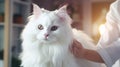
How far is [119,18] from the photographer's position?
78 centimetres

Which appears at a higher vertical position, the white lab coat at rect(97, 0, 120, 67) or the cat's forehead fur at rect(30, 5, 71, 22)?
the cat's forehead fur at rect(30, 5, 71, 22)

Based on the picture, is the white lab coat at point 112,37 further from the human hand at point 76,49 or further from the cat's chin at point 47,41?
the cat's chin at point 47,41

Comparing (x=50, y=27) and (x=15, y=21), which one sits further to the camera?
(x=15, y=21)

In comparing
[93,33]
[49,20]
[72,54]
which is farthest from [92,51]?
[93,33]

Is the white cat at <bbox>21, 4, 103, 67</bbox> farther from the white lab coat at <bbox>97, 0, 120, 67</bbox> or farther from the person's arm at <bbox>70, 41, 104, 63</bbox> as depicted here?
the white lab coat at <bbox>97, 0, 120, 67</bbox>

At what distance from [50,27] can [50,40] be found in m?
0.04

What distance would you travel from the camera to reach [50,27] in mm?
706

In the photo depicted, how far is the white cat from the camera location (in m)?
0.71

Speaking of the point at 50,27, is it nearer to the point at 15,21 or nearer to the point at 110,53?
the point at 110,53

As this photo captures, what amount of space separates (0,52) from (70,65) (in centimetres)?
153

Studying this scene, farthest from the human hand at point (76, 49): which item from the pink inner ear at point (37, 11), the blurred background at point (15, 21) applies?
the blurred background at point (15, 21)

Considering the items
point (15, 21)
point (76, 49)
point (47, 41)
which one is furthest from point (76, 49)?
point (15, 21)

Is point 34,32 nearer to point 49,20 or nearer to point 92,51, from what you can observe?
point 49,20

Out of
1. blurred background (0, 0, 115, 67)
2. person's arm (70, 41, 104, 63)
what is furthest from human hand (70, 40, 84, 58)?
blurred background (0, 0, 115, 67)
